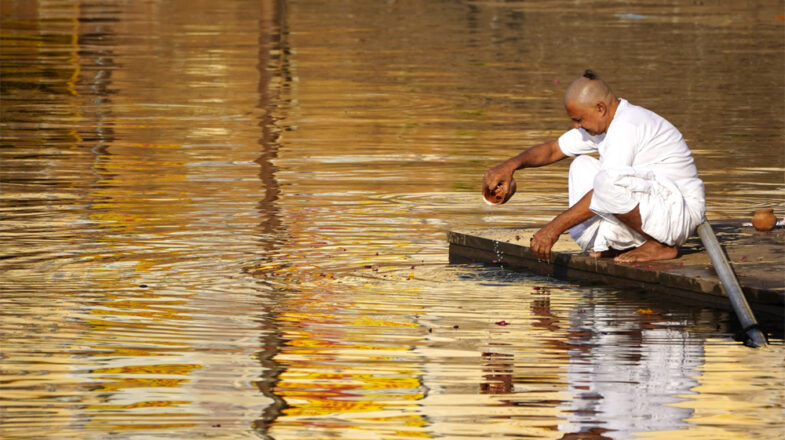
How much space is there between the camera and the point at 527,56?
25578 millimetres

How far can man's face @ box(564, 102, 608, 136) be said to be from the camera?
8820 mm

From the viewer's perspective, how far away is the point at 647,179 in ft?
29.0

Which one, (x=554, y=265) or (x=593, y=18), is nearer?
(x=554, y=265)

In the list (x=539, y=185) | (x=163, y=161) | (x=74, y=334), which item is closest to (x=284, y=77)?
(x=163, y=161)

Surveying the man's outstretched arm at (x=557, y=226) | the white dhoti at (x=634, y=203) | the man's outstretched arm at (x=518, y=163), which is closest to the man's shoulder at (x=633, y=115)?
the white dhoti at (x=634, y=203)

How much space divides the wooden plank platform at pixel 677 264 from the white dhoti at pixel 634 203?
180mm

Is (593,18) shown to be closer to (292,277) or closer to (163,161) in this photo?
(163,161)

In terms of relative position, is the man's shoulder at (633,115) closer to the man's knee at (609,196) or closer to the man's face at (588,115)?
the man's face at (588,115)

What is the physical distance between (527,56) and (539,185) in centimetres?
1270

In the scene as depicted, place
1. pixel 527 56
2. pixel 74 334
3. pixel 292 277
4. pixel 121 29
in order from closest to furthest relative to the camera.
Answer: pixel 74 334 → pixel 292 277 → pixel 527 56 → pixel 121 29

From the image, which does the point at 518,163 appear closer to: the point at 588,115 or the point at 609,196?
the point at 588,115

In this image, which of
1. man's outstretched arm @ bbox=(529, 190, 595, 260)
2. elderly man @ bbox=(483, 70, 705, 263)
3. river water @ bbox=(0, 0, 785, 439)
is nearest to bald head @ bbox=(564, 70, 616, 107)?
elderly man @ bbox=(483, 70, 705, 263)

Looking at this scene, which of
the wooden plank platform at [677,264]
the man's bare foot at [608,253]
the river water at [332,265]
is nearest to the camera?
the river water at [332,265]

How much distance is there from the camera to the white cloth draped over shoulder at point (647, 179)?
28.8 ft
